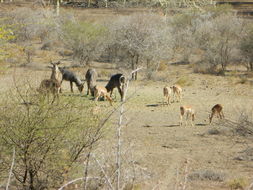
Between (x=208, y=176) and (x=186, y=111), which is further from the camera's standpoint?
(x=186, y=111)

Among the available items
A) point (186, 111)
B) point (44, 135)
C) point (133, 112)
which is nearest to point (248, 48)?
point (133, 112)

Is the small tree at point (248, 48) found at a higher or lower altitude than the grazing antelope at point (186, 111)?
higher

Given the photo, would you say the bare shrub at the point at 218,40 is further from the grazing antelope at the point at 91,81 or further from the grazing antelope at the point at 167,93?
the grazing antelope at the point at 91,81

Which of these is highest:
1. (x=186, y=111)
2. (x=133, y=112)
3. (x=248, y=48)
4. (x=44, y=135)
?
(x=248, y=48)

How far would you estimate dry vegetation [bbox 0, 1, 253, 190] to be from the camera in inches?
303

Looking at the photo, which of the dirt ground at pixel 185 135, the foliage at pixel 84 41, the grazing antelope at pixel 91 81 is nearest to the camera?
the dirt ground at pixel 185 135

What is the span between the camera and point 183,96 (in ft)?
76.2

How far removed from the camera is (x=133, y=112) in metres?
19.8

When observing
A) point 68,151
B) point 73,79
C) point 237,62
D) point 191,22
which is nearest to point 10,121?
point 68,151

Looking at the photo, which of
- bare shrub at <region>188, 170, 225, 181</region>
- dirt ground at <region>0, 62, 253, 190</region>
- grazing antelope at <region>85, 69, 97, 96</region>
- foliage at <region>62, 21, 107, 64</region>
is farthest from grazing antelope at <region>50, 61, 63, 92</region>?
bare shrub at <region>188, 170, 225, 181</region>

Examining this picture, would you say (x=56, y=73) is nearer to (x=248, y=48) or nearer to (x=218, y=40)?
(x=248, y=48)

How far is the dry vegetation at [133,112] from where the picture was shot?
7.68 m

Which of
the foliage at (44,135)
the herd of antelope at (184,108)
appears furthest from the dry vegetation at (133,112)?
the herd of antelope at (184,108)

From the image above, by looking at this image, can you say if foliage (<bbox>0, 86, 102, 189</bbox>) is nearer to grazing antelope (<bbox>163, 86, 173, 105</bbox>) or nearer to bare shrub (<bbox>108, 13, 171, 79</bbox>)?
grazing antelope (<bbox>163, 86, 173, 105</bbox>)
